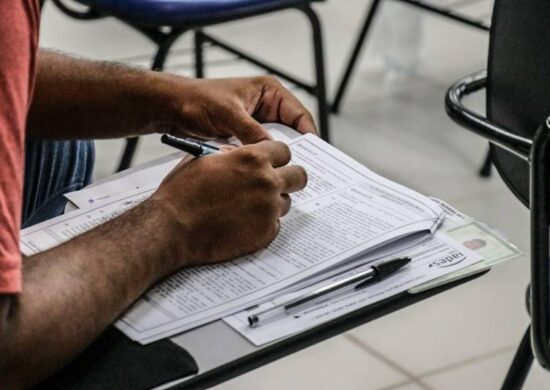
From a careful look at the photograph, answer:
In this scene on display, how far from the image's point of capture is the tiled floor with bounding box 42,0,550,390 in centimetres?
204

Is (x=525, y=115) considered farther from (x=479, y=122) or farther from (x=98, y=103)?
(x=98, y=103)

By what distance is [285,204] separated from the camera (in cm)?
106

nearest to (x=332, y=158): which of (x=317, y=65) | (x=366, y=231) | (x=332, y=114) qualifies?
(x=366, y=231)

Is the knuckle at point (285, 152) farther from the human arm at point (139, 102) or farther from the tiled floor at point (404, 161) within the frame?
the tiled floor at point (404, 161)

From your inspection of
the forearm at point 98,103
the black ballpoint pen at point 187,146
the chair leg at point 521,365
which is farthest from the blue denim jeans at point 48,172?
the chair leg at point 521,365

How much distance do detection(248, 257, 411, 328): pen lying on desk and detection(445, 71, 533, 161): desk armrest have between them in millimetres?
287

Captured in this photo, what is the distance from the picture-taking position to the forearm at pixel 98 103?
1264 millimetres

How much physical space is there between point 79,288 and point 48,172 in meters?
0.50

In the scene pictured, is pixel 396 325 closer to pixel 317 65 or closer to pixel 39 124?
pixel 317 65

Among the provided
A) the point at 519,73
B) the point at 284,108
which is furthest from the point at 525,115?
the point at 284,108

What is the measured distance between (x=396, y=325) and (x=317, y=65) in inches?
24.7

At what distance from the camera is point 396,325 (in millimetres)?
2176

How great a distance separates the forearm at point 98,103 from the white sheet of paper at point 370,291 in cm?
37

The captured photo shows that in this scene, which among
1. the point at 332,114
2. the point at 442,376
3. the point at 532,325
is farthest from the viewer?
the point at 332,114
